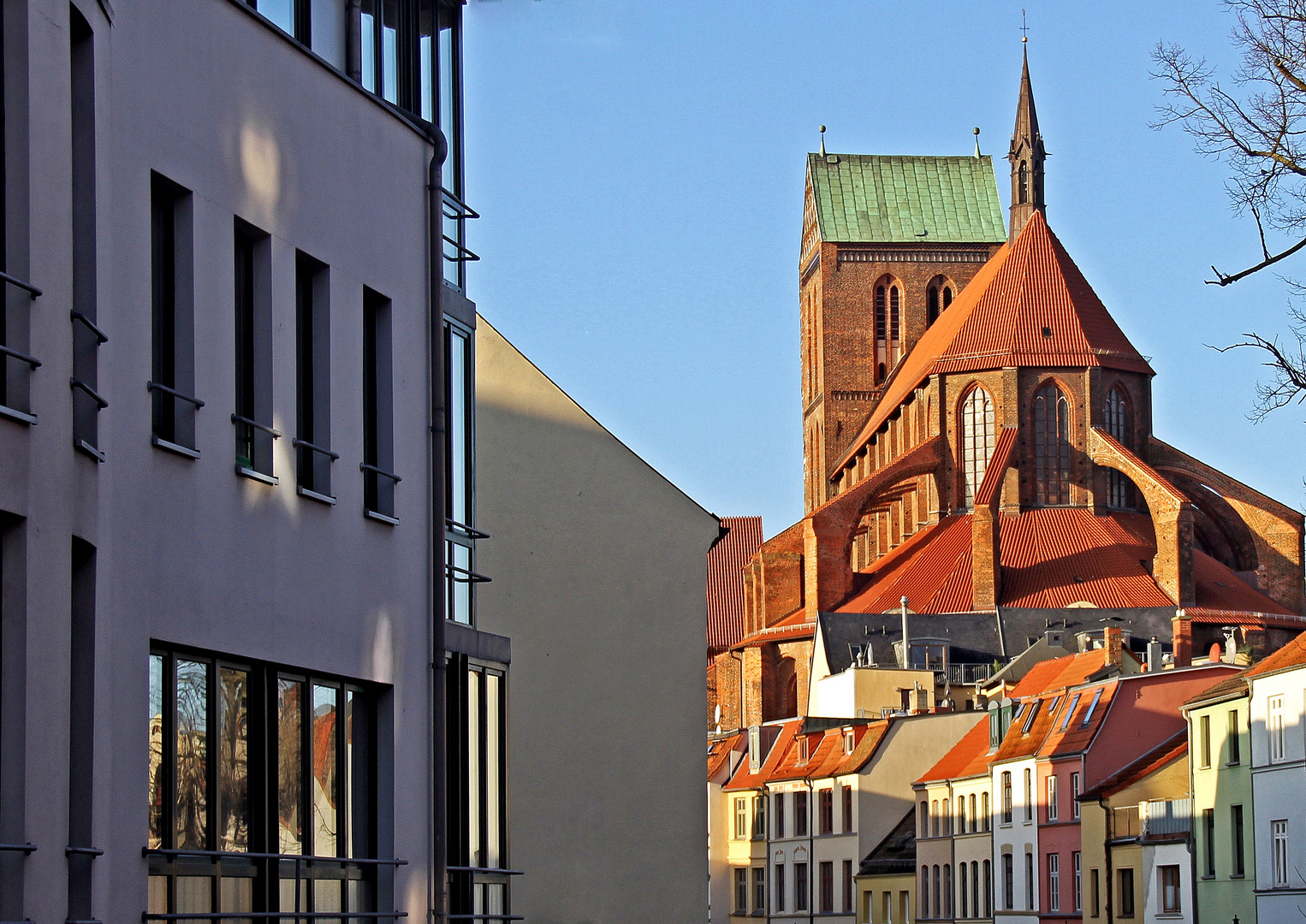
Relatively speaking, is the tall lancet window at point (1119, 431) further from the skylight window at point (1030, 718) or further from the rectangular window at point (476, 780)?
the rectangular window at point (476, 780)

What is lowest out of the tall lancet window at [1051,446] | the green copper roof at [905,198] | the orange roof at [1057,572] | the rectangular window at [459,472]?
the rectangular window at [459,472]

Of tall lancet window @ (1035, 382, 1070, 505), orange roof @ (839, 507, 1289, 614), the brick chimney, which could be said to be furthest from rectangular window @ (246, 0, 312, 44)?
tall lancet window @ (1035, 382, 1070, 505)

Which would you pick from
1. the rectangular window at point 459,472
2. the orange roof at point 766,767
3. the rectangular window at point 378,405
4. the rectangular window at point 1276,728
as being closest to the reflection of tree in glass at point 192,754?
the rectangular window at point 378,405

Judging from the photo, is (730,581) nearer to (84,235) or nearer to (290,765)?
(290,765)

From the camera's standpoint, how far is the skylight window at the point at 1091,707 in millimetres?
48875

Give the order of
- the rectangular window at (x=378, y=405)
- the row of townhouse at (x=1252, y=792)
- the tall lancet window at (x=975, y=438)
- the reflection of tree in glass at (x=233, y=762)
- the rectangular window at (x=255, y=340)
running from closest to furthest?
1. the reflection of tree in glass at (x=233, y=762)
2. the rectangular window at (x=255, y=340)
3. the rectangular window at (x=378, y=405)
4. the row of townhouse at (x=1252, y=792)
5. the tall lancet window at (x=975, y=438)

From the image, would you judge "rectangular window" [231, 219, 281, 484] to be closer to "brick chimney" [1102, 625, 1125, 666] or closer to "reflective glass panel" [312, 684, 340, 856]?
"reflective glass panel" [312, 684, 340, 856]

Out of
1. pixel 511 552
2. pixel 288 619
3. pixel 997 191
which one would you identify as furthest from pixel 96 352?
pixel 997 191

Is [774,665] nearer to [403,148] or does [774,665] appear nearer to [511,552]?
[511,552]

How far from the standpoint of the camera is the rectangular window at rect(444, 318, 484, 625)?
1488 cm

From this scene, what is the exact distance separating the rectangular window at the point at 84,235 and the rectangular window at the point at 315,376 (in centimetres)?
296

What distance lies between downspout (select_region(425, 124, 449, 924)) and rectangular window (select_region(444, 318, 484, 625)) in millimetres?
584

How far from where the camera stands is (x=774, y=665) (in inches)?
3568

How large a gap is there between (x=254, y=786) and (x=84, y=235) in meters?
3.28
